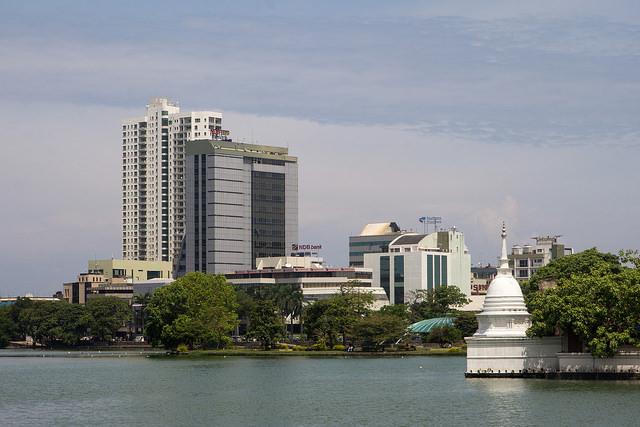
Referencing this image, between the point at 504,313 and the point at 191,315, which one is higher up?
the point at 504,313

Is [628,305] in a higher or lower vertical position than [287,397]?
higher

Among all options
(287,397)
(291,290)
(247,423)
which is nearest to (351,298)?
(291,290)

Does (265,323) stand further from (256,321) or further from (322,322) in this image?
(322,322)

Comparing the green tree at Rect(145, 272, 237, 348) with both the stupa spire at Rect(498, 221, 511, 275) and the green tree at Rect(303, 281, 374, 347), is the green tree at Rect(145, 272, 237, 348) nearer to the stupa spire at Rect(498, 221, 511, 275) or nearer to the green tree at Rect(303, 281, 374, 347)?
the green tree at Rect(303, 281, 374, 347)

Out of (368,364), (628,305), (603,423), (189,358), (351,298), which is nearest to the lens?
(603,423)

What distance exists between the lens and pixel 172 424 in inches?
2431

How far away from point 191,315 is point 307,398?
75.4 metres

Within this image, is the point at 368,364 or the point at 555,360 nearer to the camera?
the point at 555,360

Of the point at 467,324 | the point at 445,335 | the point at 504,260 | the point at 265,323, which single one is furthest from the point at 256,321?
the point at 504,260

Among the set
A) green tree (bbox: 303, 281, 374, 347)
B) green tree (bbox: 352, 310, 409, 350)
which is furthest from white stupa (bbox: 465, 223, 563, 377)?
green tree (bbox: 303, 281, 374, 347)

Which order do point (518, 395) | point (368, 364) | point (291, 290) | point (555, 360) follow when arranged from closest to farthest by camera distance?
1. point (518, 395)
2. point (555, 360)
3. point (368, 364)
4. point (291, 290)

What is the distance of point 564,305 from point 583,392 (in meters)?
10.1

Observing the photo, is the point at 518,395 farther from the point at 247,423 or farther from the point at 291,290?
the point at 291,290

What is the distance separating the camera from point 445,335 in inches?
6132
